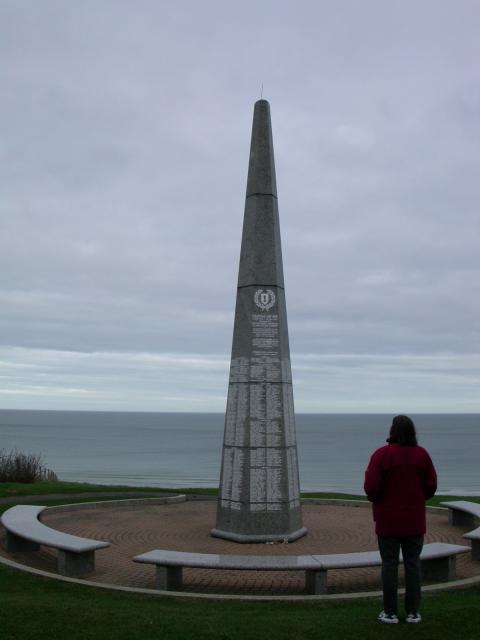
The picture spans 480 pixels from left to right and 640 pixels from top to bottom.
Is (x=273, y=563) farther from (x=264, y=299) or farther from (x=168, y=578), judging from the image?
(x=264, y=299)

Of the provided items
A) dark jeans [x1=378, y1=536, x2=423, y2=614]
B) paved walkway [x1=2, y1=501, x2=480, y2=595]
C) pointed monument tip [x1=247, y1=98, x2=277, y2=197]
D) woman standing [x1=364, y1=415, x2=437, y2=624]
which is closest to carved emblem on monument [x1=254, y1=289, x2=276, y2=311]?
pointed monument tip [x1=247, y1=98, x2=277, y2=197]

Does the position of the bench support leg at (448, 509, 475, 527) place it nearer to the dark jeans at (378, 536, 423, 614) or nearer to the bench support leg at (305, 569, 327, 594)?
the bench support leg at (305, 569, 327, 594)

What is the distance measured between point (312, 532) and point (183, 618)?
212 inches

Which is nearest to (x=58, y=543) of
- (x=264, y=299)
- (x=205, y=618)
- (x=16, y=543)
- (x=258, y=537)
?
(x=16, y=543)

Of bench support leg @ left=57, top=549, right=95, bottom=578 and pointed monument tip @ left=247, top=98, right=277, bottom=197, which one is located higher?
pointed monument tip @ left=247, top=98, right=277, bottom=197

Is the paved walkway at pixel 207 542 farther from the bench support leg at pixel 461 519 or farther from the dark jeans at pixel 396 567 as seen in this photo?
the dark jeans at pixel 396 567

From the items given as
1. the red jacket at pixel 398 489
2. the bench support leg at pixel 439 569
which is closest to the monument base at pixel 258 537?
the bench support leg at pixel 439 569

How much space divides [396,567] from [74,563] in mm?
3972

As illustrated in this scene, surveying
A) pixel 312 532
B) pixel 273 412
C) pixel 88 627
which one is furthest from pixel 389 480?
pixel 312 532

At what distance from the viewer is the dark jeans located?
5418 millimetres

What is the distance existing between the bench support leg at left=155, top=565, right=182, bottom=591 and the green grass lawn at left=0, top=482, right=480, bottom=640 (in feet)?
1.66

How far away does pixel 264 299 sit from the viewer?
34.3 ft

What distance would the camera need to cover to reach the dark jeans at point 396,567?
5418 millimetres

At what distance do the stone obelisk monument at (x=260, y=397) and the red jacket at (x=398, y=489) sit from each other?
15.6 ft
